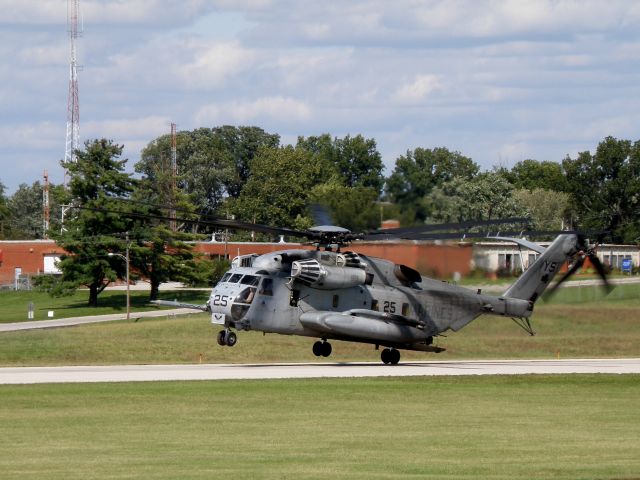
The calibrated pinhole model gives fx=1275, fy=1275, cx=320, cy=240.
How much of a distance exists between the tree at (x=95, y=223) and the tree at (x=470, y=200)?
157ft

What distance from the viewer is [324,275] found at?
46.5 metres

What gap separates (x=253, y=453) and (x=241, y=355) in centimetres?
3691

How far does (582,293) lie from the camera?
5812 centimetres

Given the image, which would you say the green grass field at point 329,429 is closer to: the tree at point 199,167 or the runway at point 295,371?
the runway at point 295,371

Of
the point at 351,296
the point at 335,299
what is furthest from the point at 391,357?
the point at 335,299

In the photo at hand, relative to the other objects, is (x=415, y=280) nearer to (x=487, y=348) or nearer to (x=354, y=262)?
(x=354, y=262)

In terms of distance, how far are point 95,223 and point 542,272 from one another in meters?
62.6

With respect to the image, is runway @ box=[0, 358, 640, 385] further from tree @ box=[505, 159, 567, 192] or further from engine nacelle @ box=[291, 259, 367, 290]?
tree @ box=[505, 159, 567, 192]

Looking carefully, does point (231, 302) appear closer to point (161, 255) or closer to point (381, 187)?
point (381, 187)

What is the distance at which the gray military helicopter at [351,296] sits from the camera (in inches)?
1825

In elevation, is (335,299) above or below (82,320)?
above

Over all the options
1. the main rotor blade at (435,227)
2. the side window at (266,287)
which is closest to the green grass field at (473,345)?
the side window at (266,287)

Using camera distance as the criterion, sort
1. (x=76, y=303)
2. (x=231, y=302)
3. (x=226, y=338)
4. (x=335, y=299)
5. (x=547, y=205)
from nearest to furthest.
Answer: (x=231, y=302), (x=226, y=338), (x=335, y=299), (x=547, y=205), (x=76, y=303)

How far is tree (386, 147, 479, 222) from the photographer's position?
112ft
